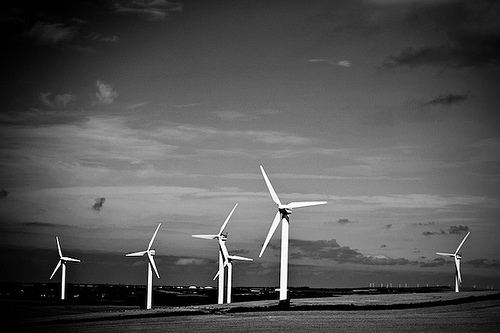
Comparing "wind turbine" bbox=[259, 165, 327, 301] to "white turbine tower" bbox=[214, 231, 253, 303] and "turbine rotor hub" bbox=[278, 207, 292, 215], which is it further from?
"white turbine tower" bbox=[214, 231, 253, 303]

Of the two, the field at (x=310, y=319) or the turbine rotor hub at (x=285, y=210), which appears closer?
the field at (x=310, y=319)

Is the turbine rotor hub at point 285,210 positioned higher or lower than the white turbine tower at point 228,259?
higher

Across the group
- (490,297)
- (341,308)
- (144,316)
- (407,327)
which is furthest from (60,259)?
(407,327)

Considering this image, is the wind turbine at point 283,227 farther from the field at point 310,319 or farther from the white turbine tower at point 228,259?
the white turbine tower at point 228,259

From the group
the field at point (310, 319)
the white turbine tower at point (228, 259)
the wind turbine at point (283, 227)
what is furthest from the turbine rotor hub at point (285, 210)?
the white turbine tower at point (228, 259)

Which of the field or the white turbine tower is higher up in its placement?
the white turbine tower

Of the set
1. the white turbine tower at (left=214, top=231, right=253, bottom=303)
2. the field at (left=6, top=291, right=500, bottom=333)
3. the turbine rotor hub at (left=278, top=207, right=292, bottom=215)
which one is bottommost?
the field at (left=6, top=291, right=500, bottom=333)

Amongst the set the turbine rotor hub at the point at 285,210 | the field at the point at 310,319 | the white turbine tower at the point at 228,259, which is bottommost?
the field at the point at 310,319

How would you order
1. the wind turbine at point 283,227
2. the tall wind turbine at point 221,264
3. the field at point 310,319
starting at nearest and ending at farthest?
1. the field at point 310,319
2. the wind turbine at point 283,227
3. the tall wind turbine at point 221,264

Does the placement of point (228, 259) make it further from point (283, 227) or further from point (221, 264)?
point (283, 227)

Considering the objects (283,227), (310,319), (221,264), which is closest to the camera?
(310,319)

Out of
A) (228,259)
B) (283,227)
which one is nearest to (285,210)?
(283,227)

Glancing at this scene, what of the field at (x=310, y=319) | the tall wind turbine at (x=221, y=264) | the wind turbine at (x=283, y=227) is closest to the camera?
the field at (x=310, y=319)

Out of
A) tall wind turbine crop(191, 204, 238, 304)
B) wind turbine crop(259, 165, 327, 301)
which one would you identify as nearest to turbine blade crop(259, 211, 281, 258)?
wind turbine crop(259, 165, 327, 301)
